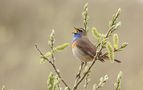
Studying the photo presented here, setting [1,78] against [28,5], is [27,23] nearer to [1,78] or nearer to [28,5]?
[28,5]

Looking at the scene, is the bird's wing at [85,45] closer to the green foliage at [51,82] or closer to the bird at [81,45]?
the bird at [81,45]

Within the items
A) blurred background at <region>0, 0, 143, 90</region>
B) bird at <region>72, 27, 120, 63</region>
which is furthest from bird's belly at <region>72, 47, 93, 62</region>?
blurred background at <region>0, 0, 143, 90</region>

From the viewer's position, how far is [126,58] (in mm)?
16750

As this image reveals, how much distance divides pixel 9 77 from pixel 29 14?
5089mm

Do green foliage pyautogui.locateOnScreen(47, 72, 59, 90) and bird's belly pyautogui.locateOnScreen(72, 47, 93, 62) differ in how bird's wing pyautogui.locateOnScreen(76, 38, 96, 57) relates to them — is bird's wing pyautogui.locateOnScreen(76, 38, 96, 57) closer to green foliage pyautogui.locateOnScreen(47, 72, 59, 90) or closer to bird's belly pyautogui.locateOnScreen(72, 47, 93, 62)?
bird's belly pyautogui.locateOnScreen(72, 47, 93, 62)

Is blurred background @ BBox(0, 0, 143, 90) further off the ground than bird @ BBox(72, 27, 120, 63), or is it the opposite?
blurred background @ BBox(0, 0, 143, 90)

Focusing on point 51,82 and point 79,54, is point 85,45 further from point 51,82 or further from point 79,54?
point 51,82

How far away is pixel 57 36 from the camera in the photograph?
19.7 meters

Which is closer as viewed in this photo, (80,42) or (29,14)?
→ (80,42)

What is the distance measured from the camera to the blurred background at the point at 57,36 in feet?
52.8

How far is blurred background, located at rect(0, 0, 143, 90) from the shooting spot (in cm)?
1609

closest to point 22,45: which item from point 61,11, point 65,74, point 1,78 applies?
point 61,11

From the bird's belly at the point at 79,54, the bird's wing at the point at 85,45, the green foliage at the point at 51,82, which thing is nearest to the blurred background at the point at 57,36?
the bird's wing at the point at 85,45

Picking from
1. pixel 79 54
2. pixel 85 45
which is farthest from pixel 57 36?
pixel 79 54
